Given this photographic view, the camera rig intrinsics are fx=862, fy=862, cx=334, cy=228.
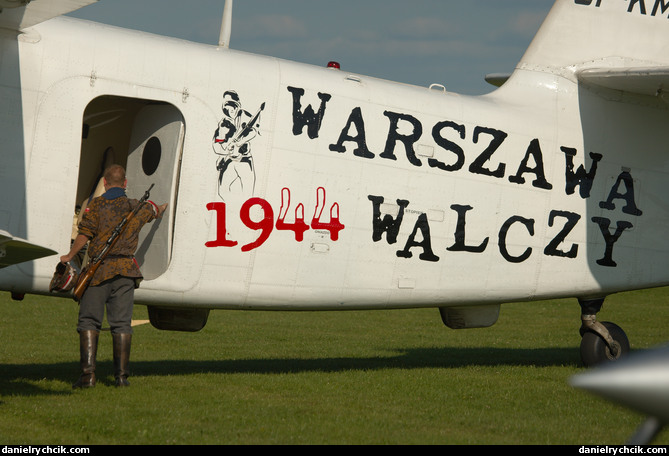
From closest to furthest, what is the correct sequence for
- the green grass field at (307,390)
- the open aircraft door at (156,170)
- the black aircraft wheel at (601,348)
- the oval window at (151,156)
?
1. the green grass field at (307,390)
2. the open aircraft door at (156,170)
3. the oval window at (151,156)
4. the black aircraft wheel at (601,348)

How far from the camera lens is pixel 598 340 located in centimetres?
1031

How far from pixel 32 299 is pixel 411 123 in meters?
13.8

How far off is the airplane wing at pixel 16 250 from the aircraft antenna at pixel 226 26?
3.62 m

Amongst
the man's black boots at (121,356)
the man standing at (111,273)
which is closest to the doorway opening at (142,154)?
the man standing at (111,273)

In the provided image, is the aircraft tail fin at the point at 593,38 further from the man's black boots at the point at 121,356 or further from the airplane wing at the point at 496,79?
the man's black boots at the point at 121,356

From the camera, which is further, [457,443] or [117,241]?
[117,241]

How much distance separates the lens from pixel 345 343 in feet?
45.2

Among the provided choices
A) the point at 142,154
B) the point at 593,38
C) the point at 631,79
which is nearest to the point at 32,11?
the point at 142,154

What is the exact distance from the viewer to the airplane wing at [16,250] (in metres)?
6.07

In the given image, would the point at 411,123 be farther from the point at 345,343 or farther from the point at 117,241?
the point at 345,343

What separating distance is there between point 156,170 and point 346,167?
6.34ft

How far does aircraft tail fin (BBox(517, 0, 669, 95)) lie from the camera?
10555 millimetres

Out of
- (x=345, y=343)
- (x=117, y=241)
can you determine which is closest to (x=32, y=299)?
(x=345, y=343)
